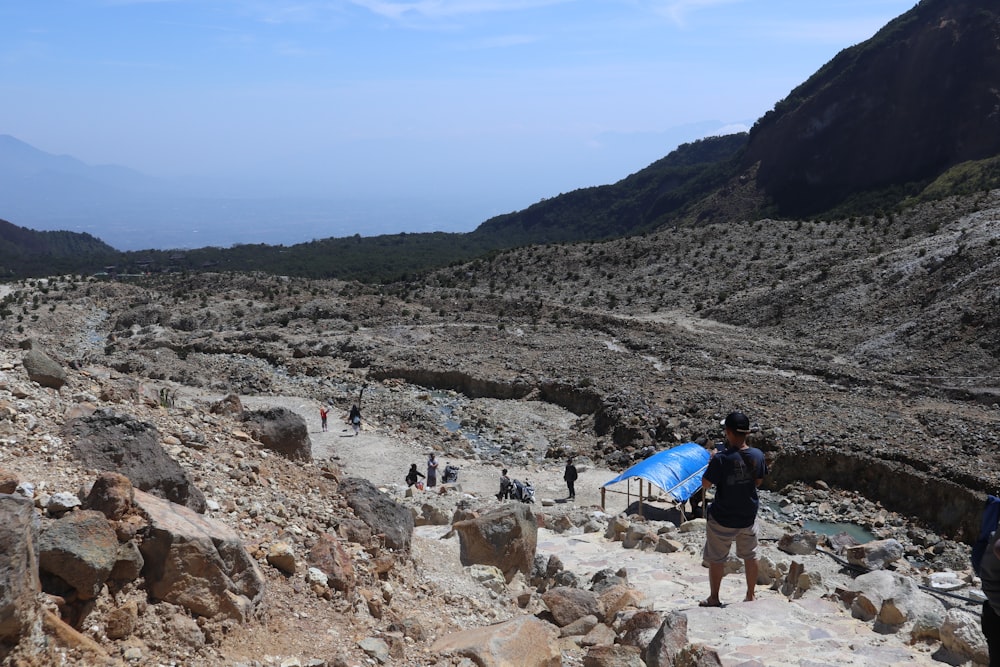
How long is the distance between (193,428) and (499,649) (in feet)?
15.8

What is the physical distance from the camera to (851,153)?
83.3 metres

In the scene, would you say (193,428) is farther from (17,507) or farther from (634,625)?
(634,625)

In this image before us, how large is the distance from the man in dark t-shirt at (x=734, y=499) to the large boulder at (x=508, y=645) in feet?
6.50

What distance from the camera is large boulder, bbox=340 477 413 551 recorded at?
804 cm

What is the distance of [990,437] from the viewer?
20.5 meters

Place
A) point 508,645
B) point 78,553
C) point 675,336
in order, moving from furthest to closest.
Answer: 1. point 675,336
2. point 508,645
3. point 78,553

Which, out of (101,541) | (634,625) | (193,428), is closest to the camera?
(101,541)

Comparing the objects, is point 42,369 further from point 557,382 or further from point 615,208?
point 615,208

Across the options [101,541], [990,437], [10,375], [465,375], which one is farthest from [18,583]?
[465,375]

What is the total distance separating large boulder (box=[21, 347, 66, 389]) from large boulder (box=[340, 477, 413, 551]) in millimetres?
3323

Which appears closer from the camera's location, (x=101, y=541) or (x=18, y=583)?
(x=18, y=583)

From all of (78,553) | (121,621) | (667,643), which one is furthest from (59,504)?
(667,643)

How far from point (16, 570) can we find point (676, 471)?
45.5ft

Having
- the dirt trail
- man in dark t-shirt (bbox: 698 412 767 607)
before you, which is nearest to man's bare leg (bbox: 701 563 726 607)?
man in dark t-shirt (bbox: 698 412 767 607)
